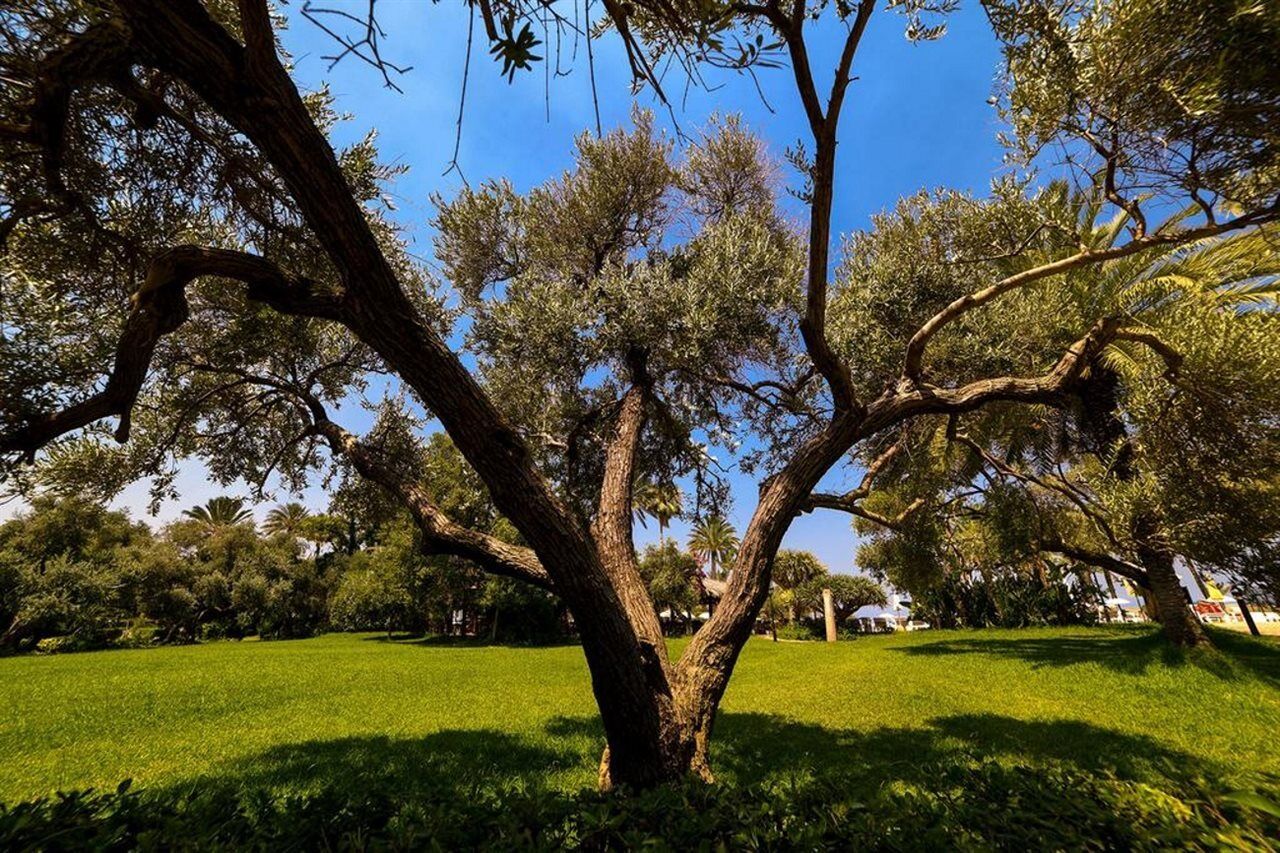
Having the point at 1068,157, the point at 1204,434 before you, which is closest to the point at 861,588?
the point at 1204,434

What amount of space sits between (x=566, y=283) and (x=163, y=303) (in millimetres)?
5352

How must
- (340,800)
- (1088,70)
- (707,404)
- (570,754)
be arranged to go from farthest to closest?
1. (707,404)
2. (570,754)
3. (1088,70)
4. (340,800)

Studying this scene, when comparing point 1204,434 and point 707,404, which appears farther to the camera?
point 707,404

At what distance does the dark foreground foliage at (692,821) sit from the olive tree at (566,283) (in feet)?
6.10

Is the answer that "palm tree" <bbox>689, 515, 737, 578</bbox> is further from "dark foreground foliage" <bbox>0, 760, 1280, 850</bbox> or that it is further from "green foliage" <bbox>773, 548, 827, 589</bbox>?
"dark foreground foliage" <bbox>0, 760, 1280, 850</bbox>

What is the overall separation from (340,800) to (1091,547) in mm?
29082

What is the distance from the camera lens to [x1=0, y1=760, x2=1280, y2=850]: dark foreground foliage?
2406mm

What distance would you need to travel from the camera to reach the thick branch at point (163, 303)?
152 inches

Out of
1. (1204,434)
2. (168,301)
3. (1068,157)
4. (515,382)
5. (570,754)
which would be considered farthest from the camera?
(515,382)

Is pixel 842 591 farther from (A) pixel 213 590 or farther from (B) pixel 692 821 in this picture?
(A) pixel 213 590

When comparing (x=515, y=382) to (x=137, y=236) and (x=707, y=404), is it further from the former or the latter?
(x=137, y=236)

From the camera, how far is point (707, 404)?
9.78 m

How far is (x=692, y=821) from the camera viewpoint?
2.76m

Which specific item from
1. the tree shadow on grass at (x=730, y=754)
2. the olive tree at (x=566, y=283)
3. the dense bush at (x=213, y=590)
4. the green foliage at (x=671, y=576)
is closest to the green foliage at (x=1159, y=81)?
the olive tree at (x=566, y=283)
